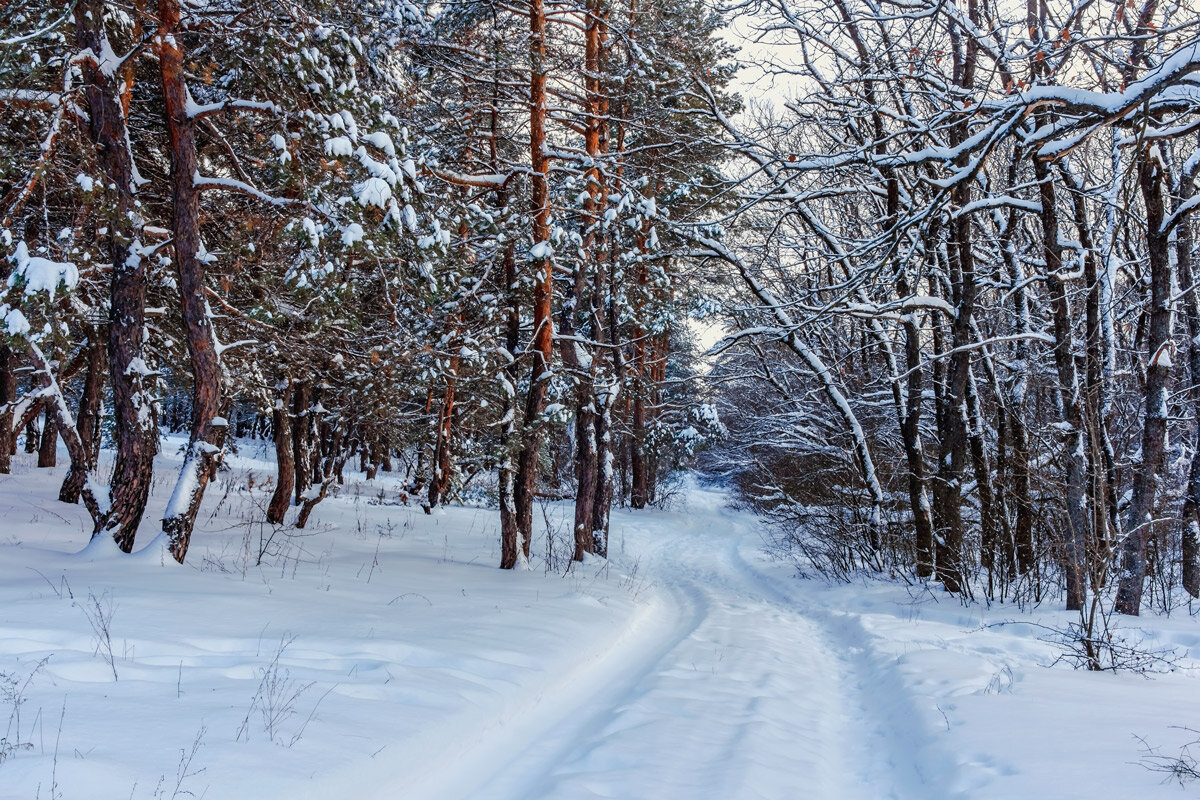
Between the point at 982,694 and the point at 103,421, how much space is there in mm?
23240

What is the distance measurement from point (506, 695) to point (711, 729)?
1.46 metres

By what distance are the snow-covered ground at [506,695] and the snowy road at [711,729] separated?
23 mm

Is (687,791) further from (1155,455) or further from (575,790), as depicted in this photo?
(1155,455)

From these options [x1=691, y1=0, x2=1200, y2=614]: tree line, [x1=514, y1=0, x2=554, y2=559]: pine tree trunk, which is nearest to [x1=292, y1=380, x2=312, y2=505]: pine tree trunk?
[x1=514, y1=0, x2=554, y2=559]: pine tree trunk

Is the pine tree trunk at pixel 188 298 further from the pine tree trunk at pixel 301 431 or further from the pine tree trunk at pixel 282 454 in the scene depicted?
the pine tree trunk at pixel 301 431

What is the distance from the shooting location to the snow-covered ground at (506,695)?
132 inches

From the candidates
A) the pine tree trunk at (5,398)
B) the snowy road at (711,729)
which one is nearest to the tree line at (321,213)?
the pine tree trunk at (5,398)

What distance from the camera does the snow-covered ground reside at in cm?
335

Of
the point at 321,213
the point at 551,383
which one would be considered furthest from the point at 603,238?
the point at 321,213

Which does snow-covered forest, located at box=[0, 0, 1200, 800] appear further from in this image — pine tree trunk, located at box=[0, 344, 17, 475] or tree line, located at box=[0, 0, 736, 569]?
pine tree trunk, located at box=[0, 344, 17, 475]

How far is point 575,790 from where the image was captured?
3.51 m

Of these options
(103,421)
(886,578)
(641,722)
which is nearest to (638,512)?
(886,578)

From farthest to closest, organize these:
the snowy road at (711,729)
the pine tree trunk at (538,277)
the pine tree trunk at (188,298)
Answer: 1. the pine tree trunk at (538,277)
2. the pine tree trunk at (188,298)
3. the snowy road at (711,729)

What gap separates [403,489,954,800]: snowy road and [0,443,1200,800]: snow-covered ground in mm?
23
